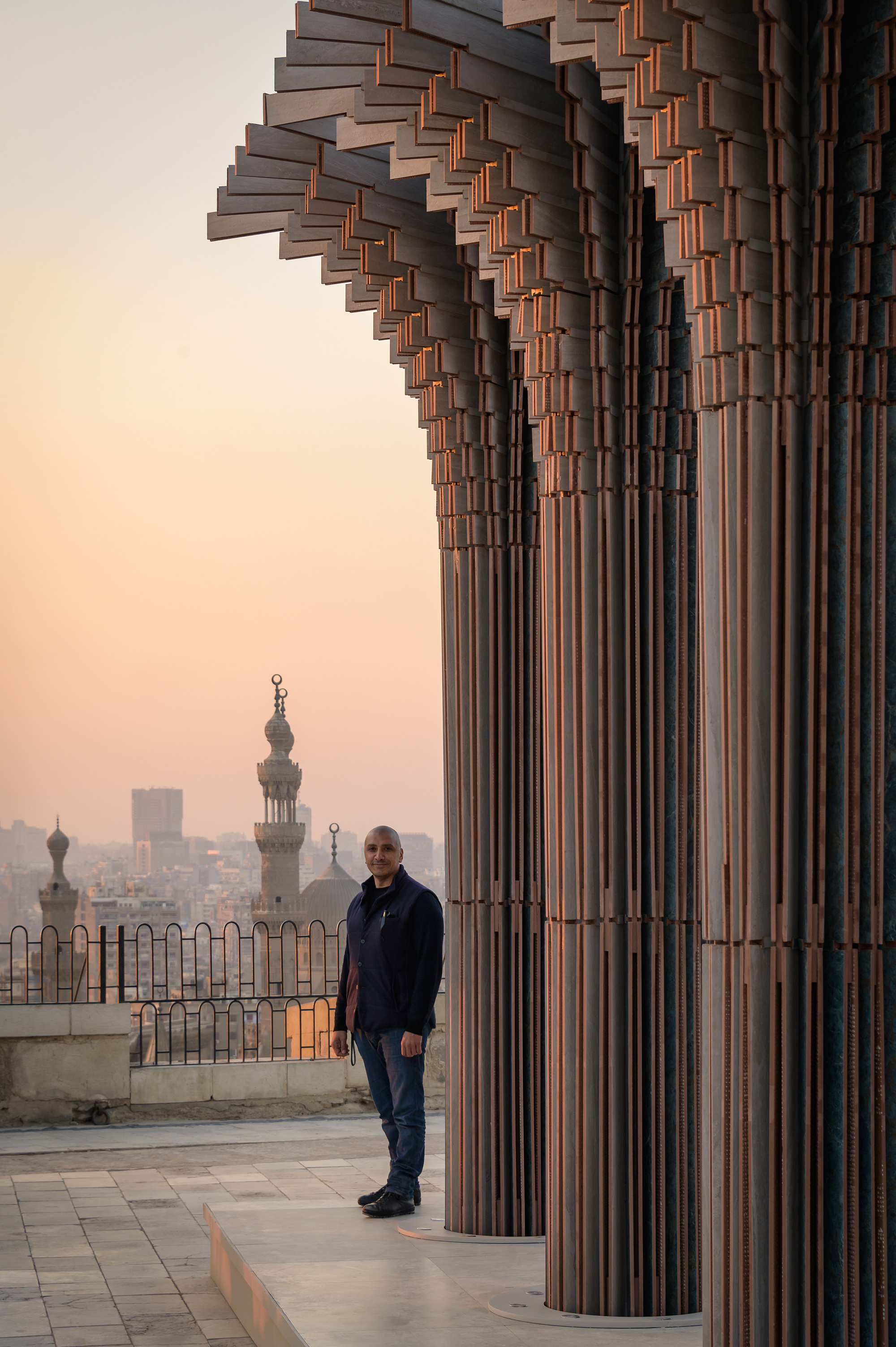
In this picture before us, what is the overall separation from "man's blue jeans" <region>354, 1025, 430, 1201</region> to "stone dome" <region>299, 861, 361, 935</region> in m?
45.6

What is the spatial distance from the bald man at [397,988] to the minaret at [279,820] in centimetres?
4933

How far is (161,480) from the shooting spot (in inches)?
1089

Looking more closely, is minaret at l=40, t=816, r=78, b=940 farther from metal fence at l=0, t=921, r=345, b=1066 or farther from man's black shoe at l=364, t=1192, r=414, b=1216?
man's black shoe at l=364, t=1192, r=414, b=1216

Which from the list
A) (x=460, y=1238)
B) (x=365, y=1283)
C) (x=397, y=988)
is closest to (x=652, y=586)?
(x=397, y=988)

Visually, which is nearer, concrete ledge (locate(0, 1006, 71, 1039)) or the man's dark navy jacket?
the man's dark navy jacket

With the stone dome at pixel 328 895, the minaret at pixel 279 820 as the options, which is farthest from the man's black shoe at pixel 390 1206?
the minaret at pixel 279 820

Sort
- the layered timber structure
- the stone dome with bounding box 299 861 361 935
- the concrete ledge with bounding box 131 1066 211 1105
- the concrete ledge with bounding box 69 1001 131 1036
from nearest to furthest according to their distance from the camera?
the layered timber structure → the concrete ledge with bounding box 69 1001 131 1036 → the concrete ledge with bounding box 131 1066 211 1105 → the stone dome with bounding box 299 861 361 935

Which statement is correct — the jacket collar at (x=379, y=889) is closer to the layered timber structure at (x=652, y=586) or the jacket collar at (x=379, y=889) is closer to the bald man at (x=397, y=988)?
the bald man at (x=397, y=988)

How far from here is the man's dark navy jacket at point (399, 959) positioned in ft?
21.4

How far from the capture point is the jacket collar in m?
6.68

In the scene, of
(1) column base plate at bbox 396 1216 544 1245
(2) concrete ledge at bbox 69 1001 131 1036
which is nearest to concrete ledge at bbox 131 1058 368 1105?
(2) concrete ledge at bbox 69 1001 131 1036

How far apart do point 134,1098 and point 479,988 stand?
197 inches

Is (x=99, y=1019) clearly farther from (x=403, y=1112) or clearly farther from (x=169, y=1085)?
(x=403, y=1112)

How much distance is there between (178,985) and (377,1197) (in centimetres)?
540
